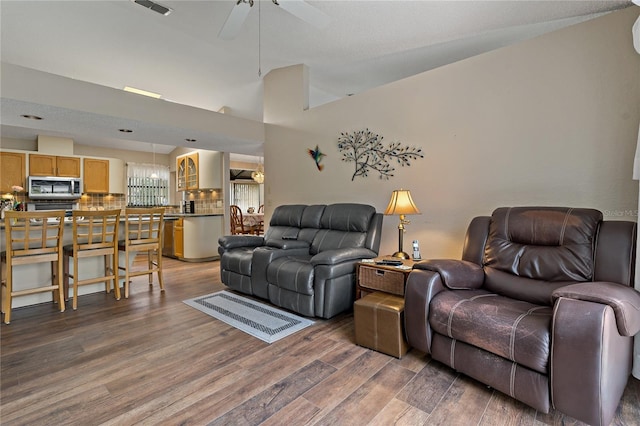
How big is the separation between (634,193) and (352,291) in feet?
7.36

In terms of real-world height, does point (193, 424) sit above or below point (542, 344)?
below

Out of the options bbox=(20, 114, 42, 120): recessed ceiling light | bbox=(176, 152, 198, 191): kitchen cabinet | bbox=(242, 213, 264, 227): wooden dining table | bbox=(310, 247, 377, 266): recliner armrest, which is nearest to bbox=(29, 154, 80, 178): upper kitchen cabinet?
bbox=(176, 152, 198, 191): kitchen cabinet

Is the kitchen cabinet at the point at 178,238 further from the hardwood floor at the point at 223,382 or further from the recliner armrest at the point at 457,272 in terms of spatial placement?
the recliner armrest at the point at 457,272

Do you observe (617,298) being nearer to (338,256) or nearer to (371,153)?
(338,256)

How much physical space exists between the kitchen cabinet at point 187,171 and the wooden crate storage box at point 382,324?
5437mm

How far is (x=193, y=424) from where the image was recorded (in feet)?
4.83

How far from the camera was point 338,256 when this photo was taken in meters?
2.73

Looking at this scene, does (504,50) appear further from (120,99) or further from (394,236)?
(120,99)

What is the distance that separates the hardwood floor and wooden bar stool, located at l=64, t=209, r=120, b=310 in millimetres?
708

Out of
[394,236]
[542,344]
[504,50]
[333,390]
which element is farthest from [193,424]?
[504,50]

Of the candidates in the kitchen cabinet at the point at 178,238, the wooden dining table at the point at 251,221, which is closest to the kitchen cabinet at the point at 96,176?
the kitchen cabinet at the point at 178,238

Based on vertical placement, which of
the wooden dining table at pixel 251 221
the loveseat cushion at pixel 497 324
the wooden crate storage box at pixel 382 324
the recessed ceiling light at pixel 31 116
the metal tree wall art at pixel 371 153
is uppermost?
the recessed ceiling light at pixel 31 116

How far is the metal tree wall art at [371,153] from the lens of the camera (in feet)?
10.8

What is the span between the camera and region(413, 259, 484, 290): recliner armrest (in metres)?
2.00
